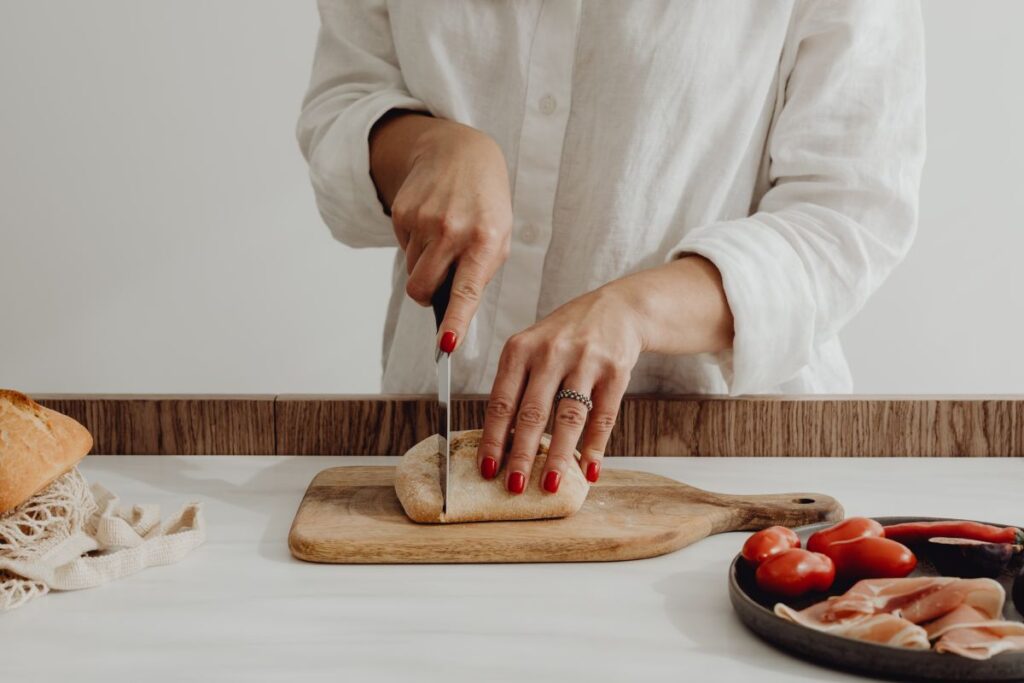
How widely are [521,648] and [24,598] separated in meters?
0.32

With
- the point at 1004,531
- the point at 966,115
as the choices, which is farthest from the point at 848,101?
the point at 966,115

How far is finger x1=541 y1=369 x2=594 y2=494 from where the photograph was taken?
817 millimetres

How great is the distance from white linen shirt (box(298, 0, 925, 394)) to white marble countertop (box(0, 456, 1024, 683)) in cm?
29

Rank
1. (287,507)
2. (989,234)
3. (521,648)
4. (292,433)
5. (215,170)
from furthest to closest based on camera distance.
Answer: (989,234) → (215,170) → (292,433) → (287,507) → (521,648)

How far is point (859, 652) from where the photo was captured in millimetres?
559

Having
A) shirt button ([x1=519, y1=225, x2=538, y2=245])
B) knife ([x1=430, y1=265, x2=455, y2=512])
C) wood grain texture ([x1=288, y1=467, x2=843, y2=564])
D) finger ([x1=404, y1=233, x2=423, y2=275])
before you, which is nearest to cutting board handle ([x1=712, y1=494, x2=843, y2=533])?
wood grain texture ([x1=288, y1=467, x2=843, y2=564])

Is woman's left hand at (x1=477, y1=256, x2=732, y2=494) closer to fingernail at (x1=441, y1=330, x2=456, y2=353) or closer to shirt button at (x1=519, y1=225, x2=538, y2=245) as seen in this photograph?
fingernail at (x1=441, y1=330, x2=456, y2=353)

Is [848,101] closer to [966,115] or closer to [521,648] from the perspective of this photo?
[521,648]

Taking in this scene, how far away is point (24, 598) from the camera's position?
0.68 m

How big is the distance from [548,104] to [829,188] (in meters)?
0.30

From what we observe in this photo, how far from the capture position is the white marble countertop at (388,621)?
23.4 inches

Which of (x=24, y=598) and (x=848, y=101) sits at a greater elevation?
(x=848, y=101)

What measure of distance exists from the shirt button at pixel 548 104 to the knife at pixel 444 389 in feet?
1.03

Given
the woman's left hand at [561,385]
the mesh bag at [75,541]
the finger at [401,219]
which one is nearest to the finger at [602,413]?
the woman's left hand at [561,385]
